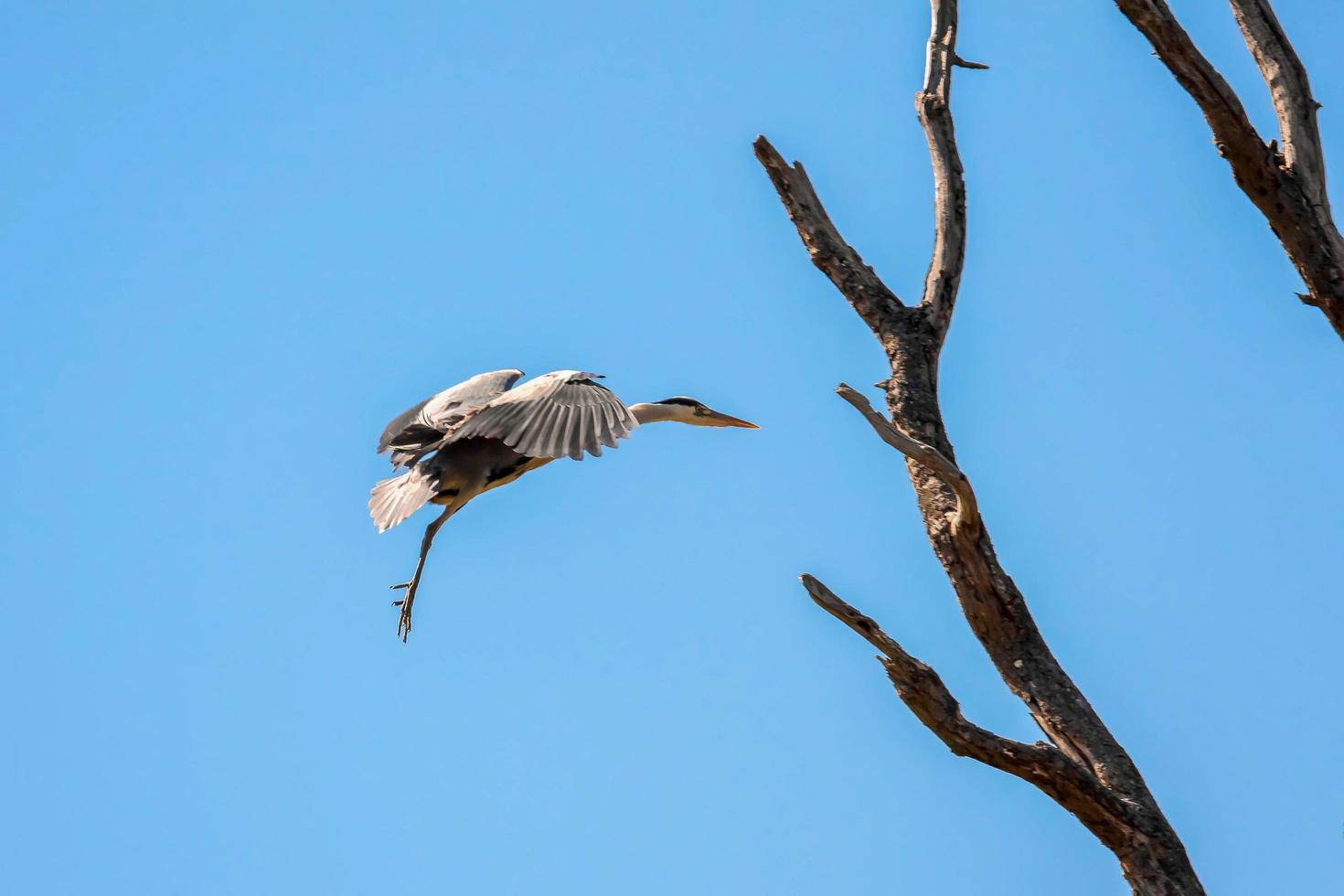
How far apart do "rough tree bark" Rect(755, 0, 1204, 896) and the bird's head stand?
96.2 inches

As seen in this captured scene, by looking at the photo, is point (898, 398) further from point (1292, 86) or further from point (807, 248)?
point (1292, 86)

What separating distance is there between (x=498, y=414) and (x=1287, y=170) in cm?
331

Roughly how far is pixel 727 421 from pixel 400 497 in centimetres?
252

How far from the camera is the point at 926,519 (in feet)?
19.9

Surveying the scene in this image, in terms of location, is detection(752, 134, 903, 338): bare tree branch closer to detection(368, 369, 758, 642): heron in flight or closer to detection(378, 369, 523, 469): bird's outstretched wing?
detection(368, 369, 758, 642): heron in flight

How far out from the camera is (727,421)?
9438 mm

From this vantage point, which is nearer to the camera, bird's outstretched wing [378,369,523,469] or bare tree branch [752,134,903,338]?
bare tree branch [752,134,903,338]

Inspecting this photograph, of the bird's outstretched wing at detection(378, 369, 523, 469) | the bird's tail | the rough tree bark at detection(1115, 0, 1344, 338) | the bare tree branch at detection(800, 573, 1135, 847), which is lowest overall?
the bare tree branch at detection(800, 573, 1135, 847)

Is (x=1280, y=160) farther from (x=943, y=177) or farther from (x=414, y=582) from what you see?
(x=414, y=582)

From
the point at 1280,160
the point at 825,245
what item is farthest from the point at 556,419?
the point at 1280,160

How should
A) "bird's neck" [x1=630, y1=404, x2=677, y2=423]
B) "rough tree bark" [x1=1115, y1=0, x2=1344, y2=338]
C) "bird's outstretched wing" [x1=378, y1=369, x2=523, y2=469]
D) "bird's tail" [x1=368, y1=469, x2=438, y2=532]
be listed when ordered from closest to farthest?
"rough tree bark" [x1=1115, y1=0, x2=1344, y2=338]
"bird's tail" [x1=368, y1=469, x2=438, y2=532]
"bird's outstretched wing" [x1=378, y1=369, x2=523, y2=469]
"bird's neck" [x1=630, y1=404, x2=677, y2=423]

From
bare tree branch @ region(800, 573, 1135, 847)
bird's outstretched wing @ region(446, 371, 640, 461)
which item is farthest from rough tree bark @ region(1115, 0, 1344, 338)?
bird's outstretched wing @ region(446, 371, 640, 461)

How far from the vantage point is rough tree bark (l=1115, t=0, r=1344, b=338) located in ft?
Result: 20.8

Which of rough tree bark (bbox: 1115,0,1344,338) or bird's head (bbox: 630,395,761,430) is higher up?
bird's head (bbox: 630,395,761,430)
